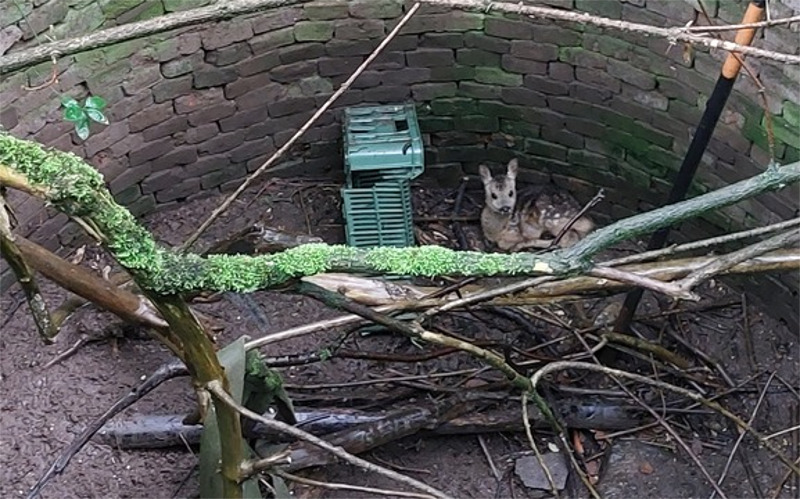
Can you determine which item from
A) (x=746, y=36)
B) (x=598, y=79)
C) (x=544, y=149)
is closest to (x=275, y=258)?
(x=746, y=36)

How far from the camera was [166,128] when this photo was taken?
10.2 feet

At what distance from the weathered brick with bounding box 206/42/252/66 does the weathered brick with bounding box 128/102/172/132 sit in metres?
0.18

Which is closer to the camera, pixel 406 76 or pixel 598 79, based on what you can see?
Answer: pixel 598 79

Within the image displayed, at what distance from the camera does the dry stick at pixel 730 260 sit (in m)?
1.52

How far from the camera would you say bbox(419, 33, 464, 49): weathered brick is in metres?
3.14

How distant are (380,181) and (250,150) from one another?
44cm

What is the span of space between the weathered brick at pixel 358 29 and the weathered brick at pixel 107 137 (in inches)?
26.1

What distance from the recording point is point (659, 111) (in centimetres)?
303

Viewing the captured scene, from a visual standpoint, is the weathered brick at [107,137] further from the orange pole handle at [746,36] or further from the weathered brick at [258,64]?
the orange pole handle at [746,36]

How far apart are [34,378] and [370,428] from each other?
882 millimetres

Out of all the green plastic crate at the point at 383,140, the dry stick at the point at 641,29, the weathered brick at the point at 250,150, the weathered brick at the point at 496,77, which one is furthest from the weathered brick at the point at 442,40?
the dry stick at the point at 641,29

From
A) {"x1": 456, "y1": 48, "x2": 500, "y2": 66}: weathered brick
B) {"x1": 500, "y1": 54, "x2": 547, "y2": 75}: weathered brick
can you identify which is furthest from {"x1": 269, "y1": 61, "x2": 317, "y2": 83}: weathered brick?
{"x1": 500, "y1": 54, "x2": 547, "y2": 75}: weathered brick

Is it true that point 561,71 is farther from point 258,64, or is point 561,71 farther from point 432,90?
point 258,64

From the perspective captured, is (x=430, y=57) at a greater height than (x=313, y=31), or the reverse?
(x=313, y=31)
